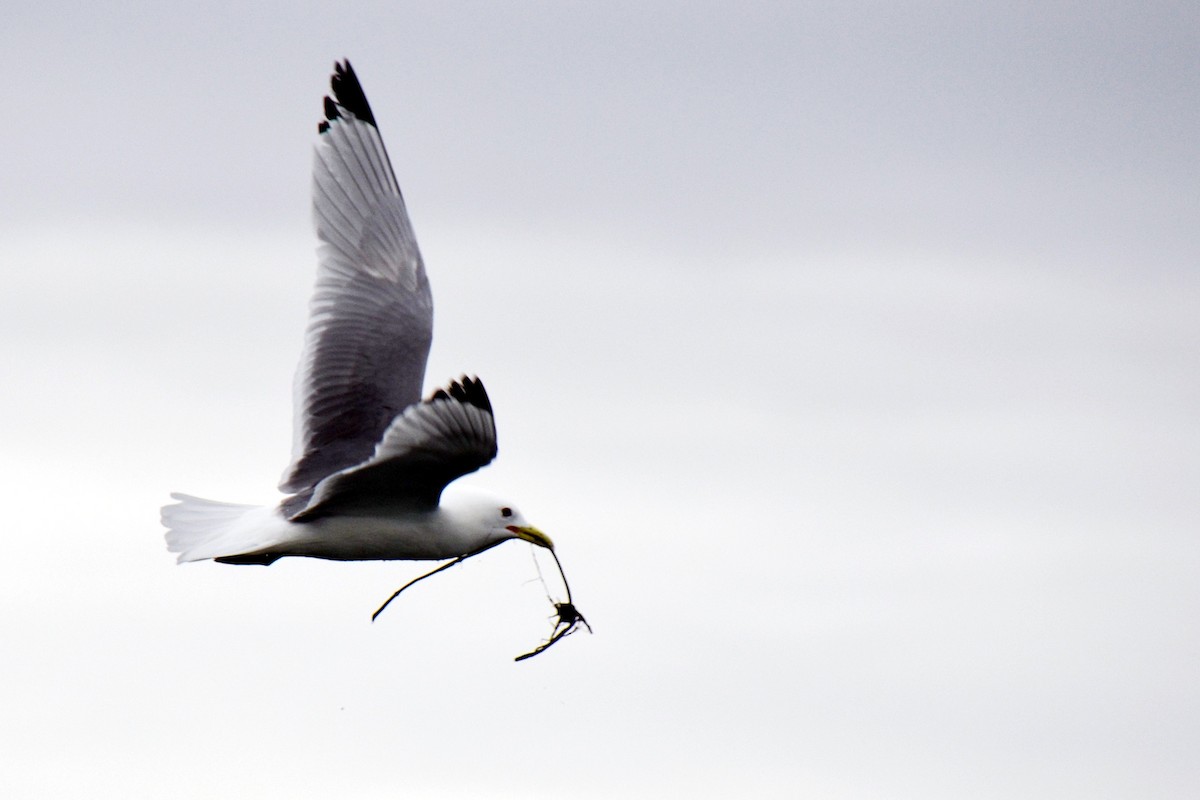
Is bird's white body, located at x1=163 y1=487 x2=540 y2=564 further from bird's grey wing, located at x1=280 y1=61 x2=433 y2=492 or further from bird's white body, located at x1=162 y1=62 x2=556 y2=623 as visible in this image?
bird's grey wing, located at x1=280 y1=61 x2=433 y2=492

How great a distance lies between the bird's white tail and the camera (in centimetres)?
1055

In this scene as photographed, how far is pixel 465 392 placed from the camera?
9125 millimetres

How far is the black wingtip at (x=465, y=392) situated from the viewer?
29.9 ft

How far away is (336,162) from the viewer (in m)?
13.0

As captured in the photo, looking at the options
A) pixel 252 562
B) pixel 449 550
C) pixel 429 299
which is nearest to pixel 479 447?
pixel 449 550

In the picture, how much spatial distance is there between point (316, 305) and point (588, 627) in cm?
334

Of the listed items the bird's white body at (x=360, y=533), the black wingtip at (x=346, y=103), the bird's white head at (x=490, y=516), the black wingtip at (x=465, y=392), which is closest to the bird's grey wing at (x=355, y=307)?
the black wingtip at (x=346, y=103)

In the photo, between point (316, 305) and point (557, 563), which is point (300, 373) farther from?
point (557, 563)

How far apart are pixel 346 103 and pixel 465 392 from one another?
4597 mm

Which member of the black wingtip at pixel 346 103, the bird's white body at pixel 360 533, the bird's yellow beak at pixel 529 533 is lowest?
the bird's yellow beak at pixel 529 533

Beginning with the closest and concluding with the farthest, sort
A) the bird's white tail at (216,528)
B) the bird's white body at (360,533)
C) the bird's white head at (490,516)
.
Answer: the bird's white tail at (216,528)
the bird's white body at (360,533)
the bird's white head at (490,516)

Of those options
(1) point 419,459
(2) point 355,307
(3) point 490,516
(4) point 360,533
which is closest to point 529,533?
(3) point 490,516

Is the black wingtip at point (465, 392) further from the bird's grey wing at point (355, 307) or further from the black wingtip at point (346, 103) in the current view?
the black wingtip at point (346, 103)

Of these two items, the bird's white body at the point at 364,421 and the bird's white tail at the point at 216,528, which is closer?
the bird's white body at the point at 364,421
